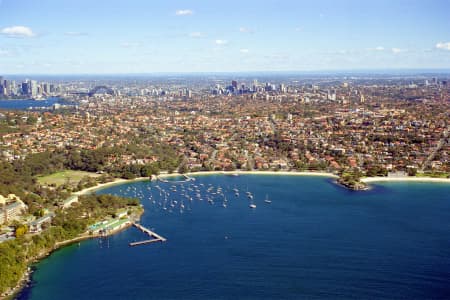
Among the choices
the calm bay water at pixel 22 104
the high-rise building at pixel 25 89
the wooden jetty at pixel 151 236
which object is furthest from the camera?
the high-rise building at pixel 25 89

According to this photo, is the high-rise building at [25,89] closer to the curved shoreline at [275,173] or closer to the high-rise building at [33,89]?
the high-rise building at [33,89]

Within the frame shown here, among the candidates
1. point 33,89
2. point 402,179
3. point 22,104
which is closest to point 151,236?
point 402,179

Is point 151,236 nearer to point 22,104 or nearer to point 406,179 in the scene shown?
point 406,179

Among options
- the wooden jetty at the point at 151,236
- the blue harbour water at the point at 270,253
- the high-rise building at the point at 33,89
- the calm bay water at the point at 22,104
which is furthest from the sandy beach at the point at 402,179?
the high-rise building at the point at 33,89

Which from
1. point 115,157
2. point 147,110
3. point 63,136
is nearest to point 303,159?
point 115,157

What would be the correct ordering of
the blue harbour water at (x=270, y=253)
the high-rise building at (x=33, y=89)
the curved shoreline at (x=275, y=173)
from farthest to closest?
the high-rise building at (x=33, y=89), the curved shoreline at (x=275, y=173), the blue harbour water at (x=270, y=253)

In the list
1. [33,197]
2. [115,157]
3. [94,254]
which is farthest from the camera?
[115,157]

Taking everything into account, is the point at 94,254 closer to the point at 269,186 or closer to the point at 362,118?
the point at 269,186

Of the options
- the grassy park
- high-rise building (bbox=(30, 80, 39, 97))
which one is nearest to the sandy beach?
the grassy park
